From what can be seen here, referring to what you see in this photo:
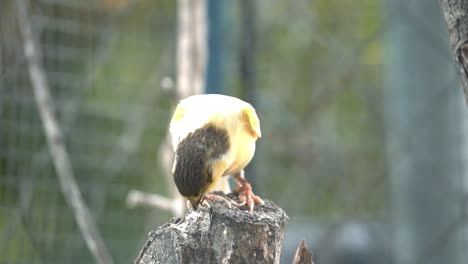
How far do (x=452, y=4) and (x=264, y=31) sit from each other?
2.43 meters

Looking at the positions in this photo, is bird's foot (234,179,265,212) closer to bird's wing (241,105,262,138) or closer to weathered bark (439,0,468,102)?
bird's wing (241,105,262,138)

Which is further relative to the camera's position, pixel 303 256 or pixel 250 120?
pixel 250 120

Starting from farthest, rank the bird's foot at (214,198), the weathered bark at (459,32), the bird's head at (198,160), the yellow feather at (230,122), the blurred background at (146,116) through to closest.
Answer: the blurred background at (146,116), the yellow feather at (230,122), the bird's head at (198,160), the bird's foot at (214,198), the weathered bark at (459,32)

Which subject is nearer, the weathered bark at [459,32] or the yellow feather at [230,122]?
the weathered bark at [459,32]

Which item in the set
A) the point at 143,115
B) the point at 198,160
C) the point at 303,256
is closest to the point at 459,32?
the point at 303,256

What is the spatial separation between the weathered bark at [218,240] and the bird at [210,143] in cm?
15

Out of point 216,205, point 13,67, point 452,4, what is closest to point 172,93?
point 13,67

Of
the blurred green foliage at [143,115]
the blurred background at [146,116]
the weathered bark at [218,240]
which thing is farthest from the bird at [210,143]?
the blurred green foliage at [143,115]

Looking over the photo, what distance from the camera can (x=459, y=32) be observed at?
2.99 ft

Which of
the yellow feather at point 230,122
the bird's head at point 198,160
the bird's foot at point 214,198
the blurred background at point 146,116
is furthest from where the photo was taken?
the blurred background at point 146,116

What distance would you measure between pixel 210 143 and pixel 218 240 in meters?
0.35

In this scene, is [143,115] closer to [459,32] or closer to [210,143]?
[210,143]

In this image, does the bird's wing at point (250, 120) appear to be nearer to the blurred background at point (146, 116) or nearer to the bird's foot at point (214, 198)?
the bird's foot at point (214, 198)

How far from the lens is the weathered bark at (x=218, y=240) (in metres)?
0.92
